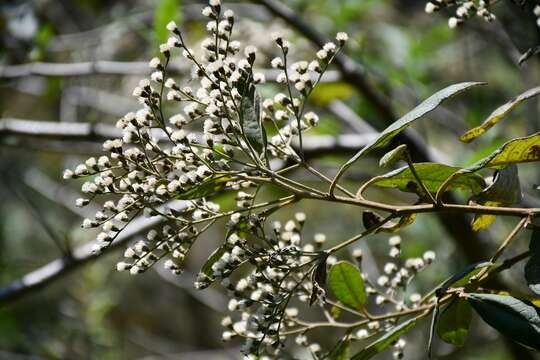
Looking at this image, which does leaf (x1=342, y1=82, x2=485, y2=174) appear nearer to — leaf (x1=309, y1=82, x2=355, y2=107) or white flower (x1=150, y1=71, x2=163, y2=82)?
white flower (x1=150, y1=71, x2=163, y2=82)

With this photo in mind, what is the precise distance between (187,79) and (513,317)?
168 cm

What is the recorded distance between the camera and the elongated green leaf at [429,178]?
799 mm

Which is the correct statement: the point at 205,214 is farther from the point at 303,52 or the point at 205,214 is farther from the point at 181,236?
the point at 303,52

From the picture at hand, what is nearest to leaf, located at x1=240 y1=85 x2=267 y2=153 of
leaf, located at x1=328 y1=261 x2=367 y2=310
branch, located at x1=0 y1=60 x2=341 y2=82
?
leaf, located at x1=328 y1=261 x2=367 y2=310

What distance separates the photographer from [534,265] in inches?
29.8

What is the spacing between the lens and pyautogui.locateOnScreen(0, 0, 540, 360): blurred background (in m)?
1.85

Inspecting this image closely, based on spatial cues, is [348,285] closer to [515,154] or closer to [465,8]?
[515,154]

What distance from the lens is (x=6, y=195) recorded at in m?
5.04

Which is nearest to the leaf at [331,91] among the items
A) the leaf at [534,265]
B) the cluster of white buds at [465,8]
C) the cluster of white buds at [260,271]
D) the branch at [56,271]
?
the branch at [56,271]

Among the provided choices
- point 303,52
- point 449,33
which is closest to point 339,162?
point 303,52

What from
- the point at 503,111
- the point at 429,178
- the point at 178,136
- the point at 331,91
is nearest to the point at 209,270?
the point at 178,136

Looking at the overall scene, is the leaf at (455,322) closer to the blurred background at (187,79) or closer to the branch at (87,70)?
the blurred background at (187,79)

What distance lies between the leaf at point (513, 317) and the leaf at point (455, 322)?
86 millimetres

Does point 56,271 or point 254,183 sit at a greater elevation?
point 56,271
